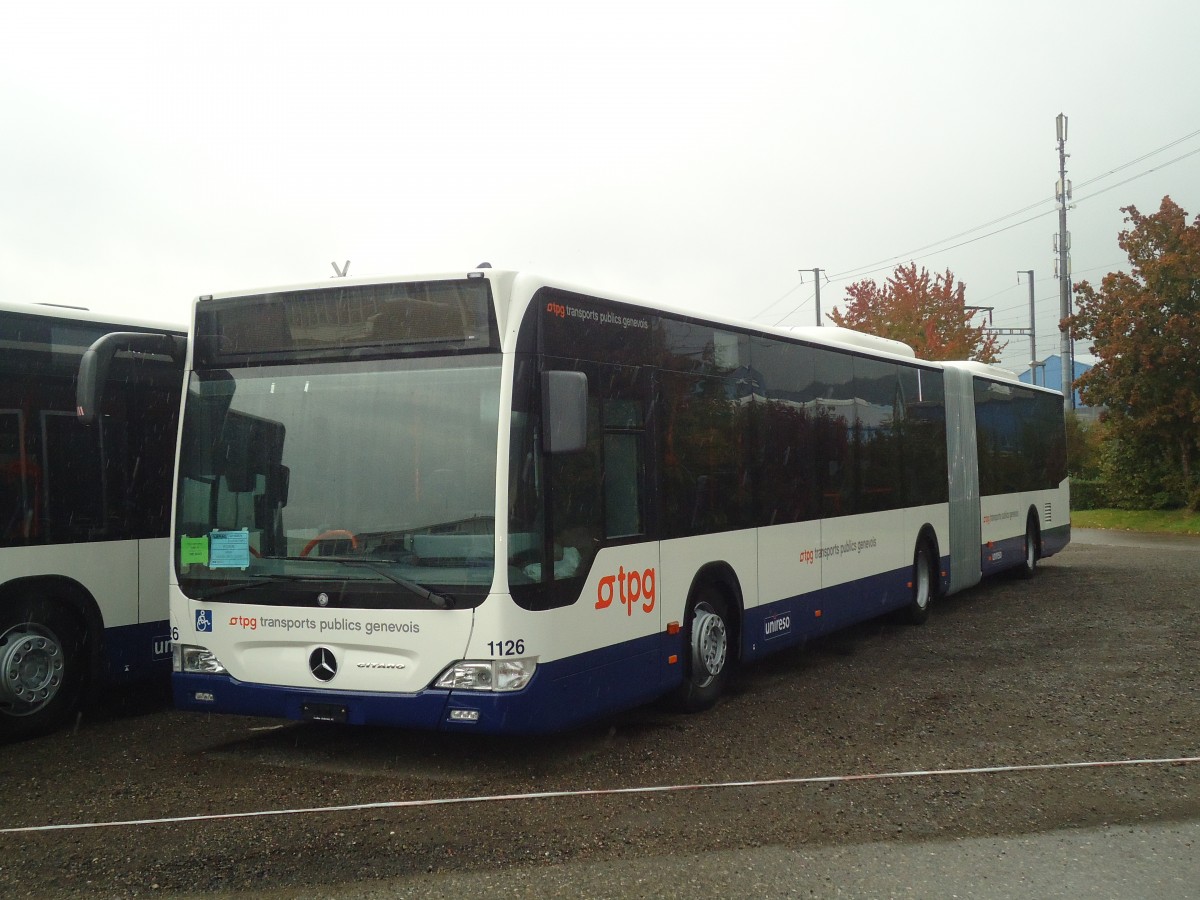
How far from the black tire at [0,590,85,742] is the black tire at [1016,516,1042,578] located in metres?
14.1

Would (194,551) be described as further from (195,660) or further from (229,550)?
(195,660)

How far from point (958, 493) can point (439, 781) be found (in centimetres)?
1003

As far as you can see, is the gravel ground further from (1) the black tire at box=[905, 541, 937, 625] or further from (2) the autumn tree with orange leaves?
(2) the autumn tree with orange leaves

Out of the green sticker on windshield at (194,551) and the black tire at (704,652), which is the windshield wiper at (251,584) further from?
the black tire at (704,652)

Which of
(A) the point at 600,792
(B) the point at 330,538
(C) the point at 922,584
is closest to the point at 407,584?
(B) the point at 330,538

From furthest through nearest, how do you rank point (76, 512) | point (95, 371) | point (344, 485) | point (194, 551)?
1. point (76, 512)
2. point (95, 371)
3. point (194, 551)
4. point (344, 485)

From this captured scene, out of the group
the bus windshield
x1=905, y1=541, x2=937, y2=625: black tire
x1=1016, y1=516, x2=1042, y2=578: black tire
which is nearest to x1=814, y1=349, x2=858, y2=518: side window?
x1=905, y1=541, x2=937, y2=625: black tire

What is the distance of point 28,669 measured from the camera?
313 inches

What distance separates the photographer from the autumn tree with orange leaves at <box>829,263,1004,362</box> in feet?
126

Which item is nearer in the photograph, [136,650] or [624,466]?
[624,466]

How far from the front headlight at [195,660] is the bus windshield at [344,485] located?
34cm

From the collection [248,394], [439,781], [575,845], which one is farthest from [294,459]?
[575,845]

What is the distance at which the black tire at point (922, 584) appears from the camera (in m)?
13.5

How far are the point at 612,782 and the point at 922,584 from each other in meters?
7.92
